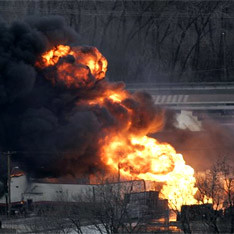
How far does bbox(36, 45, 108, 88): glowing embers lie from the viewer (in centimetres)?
5741

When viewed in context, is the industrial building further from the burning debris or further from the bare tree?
the bare tree

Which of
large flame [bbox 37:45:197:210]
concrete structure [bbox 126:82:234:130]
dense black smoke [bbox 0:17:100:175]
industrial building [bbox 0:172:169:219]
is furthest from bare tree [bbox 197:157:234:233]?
concrete structure [bbox 126:82:234:130]

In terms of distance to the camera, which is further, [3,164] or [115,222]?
[3,164]

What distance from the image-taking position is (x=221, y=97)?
8350cm

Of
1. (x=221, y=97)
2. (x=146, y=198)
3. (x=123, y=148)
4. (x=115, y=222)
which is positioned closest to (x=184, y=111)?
(x=221, y=97)

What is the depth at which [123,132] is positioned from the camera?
191 ft

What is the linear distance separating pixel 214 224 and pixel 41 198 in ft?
68.2

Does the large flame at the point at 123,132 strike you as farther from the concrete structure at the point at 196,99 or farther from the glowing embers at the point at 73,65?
the concrete structure at the point at 196,99

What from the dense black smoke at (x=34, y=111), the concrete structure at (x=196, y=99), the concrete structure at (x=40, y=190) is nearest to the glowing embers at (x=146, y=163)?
the concrete structure at (x=40, y=190)

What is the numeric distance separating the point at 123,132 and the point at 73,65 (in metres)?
4.96

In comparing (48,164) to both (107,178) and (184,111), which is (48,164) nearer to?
(107,178)

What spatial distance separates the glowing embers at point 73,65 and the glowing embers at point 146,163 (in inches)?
154

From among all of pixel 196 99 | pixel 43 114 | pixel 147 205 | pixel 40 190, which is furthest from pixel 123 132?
pixel 196 99

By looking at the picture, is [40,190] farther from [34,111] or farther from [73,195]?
[34,111]
